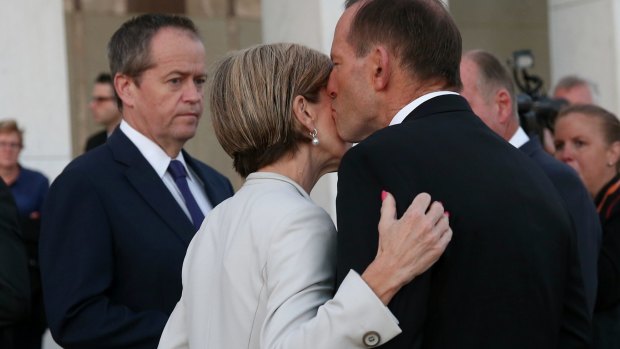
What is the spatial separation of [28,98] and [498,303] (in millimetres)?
5596

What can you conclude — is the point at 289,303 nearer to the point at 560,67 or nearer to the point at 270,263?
the point at 270,263

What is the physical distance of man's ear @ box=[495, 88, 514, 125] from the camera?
197 inches

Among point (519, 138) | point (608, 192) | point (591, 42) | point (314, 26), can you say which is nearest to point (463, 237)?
point (519, 138)

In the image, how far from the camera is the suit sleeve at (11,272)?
4.15 m

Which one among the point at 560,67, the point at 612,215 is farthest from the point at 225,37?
the point at 612,215

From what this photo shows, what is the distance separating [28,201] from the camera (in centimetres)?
741

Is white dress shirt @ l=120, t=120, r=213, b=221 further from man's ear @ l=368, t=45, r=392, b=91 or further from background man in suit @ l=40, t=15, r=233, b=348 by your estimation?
man's ear @ l=368, t=45, r=392, b=91

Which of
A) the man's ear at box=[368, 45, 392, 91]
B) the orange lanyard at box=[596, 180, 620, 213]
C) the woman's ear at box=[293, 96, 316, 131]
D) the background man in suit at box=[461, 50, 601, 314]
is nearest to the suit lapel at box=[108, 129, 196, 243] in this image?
the woman's ear at box=[293, 96, 316, 131]

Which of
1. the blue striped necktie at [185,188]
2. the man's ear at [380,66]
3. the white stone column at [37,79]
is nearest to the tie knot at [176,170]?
the blue striped necktie at [185,188]

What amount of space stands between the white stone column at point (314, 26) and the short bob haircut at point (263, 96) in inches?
160

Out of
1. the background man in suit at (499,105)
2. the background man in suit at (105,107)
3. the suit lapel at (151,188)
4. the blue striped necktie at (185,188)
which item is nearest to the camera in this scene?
the suit lapel at (151,188)

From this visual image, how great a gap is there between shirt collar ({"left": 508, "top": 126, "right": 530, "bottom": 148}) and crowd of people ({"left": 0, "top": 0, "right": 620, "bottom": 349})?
183cm

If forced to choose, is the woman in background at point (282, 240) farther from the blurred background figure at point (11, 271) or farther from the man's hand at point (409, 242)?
the blurred background figure at point (11, 271)

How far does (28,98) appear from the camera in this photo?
751 cm
